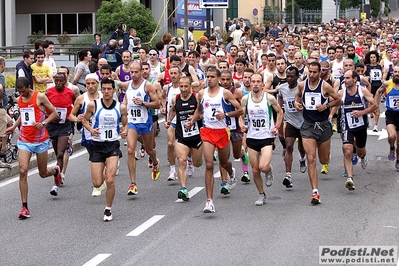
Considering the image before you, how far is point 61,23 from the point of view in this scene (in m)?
49.2

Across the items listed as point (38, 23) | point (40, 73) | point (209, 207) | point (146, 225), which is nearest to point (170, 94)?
point (209, 207)

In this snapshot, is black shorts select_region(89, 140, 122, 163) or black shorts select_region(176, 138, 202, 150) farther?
black shorts select_region(176, 138, 202, 150)

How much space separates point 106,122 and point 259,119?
7.16 feet

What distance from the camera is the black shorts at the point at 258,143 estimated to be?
12.8 metres

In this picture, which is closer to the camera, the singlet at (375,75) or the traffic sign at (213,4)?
the singlet at (375,75)

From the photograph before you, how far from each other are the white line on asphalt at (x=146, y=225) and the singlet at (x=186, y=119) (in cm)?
150

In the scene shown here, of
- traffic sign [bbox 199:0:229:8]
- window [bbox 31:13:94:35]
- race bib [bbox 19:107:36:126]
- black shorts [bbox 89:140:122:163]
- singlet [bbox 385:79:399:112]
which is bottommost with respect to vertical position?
black shorts [bbox 89:140:122:163]

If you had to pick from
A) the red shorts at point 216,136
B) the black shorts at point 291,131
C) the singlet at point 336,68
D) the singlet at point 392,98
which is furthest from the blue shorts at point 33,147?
the singlet at point 336,68

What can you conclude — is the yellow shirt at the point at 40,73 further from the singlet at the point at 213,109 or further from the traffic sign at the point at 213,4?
the traffic sign at the point at 213,4

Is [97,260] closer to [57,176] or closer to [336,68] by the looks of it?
[57,176]

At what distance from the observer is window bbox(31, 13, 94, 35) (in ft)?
161

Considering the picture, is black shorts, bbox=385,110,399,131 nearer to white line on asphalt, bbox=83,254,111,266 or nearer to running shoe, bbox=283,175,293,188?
running shoe, bbox=283,175,293,188

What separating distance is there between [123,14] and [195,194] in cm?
2313

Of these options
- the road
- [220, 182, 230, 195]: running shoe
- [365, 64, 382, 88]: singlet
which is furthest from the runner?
[365, 64, 382, 88]: singlet
